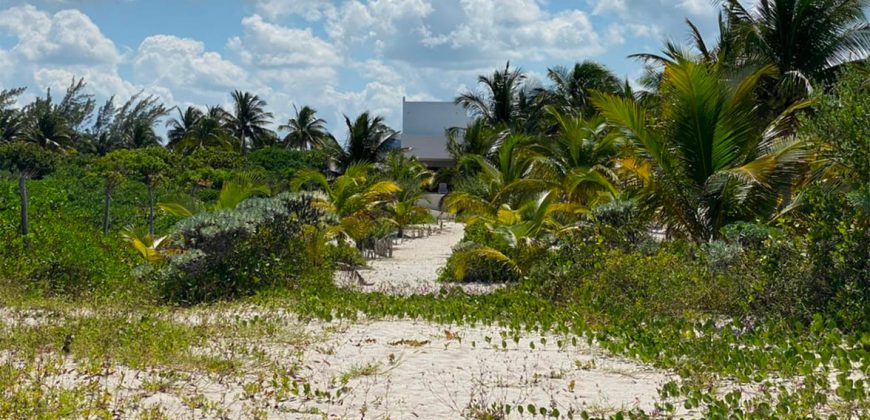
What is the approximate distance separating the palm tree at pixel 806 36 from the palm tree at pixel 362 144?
23.7 metres

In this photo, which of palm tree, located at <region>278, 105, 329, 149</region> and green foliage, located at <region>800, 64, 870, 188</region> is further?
palm tree, located at <region>278, 105, 329, 149</region>

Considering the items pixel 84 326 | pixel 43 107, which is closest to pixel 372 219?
pixel 84 326

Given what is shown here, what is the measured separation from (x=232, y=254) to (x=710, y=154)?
6.91 metres

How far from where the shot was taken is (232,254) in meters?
11.6

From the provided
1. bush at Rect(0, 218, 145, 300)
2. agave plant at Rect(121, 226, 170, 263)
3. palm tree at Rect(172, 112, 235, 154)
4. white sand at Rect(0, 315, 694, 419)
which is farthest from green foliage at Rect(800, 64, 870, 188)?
palm tree at Rect(172, 112, 235, 154)

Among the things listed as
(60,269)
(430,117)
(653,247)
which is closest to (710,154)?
(653,247)

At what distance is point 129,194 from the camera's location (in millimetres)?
29766

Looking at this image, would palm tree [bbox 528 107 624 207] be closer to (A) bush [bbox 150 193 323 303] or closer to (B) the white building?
(A) bush [bbox 150 193 323 303]

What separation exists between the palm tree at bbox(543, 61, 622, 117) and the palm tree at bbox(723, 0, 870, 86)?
46.9 ft

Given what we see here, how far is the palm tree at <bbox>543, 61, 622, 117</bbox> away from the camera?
35.7 meters

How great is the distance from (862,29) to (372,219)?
11.8 m

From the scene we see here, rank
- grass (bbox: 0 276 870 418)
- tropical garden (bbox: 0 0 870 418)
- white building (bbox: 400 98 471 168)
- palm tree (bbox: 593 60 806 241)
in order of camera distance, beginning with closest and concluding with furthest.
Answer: grass (bbox: 0 276 870 418) → tropical garden (bbox: 0 0 870 418) → palm tree (bbox: 593 60 806 241) → white building (bbox: 400 98 471 168)

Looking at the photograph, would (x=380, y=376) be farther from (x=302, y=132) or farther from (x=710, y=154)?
(x=302, y=132)

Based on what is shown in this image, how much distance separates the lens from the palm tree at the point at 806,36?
2002 centimetres
